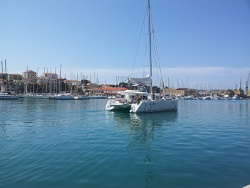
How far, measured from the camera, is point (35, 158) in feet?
38.7

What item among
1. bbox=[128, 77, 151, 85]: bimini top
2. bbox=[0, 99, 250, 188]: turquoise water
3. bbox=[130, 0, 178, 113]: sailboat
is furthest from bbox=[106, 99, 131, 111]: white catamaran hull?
bbox=[0, 99, 250, 188]: turquoise water

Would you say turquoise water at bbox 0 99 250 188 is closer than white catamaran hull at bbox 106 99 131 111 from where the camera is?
Yes

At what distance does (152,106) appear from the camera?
38.8 metres

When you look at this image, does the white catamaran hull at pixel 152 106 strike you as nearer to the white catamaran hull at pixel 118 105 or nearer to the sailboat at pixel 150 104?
the sailboat at pixel 150 104

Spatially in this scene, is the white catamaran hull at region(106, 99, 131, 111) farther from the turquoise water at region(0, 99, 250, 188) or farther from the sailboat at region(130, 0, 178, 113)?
the turquoise water at region(0, 99, 250, 188)

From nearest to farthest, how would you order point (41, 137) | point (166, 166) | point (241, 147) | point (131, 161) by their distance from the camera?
point (166, 166) < point (131, 161) < point (241, 147) < point (41, 137)

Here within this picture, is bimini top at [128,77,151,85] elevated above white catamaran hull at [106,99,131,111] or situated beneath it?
elevated above

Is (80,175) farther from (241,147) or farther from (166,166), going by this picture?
(241,147)

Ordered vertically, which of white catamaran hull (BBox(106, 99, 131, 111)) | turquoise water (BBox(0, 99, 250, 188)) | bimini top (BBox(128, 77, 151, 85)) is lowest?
turquoise water (BBox(0, 99, 250, 188))

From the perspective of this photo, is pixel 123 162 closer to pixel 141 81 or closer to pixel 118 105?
pixel 118 105

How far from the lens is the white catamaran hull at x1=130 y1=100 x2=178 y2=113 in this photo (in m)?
37.1

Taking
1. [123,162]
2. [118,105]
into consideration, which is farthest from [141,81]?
[123,162]

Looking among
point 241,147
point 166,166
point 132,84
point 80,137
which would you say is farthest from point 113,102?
point 166,166

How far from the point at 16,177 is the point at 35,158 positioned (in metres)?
2.67
